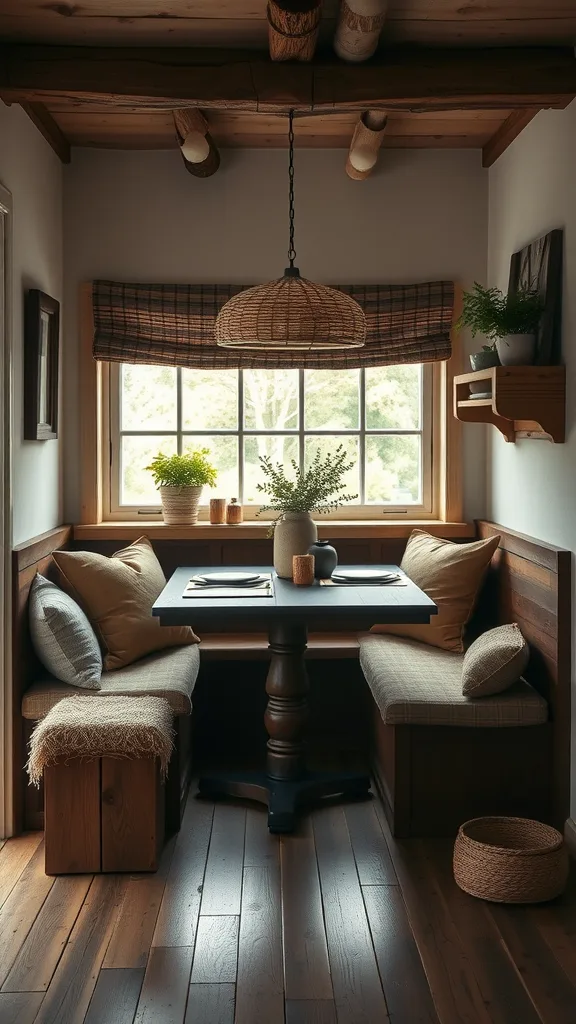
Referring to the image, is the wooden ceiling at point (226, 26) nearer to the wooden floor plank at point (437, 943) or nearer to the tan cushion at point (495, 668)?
the tan cushion at point (495, 668)

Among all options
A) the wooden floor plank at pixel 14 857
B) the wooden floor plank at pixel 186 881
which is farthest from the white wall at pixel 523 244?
the wooden floor plank at pixel 14 857

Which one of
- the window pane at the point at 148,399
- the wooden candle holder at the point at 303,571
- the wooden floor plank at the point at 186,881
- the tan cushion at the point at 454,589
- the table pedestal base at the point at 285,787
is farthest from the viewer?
the window pane at the point at 148,399

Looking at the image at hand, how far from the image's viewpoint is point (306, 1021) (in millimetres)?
2518

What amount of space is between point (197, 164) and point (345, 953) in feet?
11.5

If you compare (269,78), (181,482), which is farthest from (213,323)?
(269,78)

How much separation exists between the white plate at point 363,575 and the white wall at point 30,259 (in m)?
1.30

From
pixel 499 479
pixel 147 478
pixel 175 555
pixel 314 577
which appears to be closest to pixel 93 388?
pixel 147 478

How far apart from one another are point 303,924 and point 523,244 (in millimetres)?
2883

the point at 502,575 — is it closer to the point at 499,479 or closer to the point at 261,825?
the point at 499,479

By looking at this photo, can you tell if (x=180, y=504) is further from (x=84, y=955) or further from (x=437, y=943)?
(x=437, y=943)

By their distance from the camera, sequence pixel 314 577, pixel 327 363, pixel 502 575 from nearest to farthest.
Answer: pixel 314 577
pixel 502 575
pixel 327 363

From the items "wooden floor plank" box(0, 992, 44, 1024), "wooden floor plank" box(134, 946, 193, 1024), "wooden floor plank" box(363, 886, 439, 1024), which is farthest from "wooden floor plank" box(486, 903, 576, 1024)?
"wooden floor plank" box(0, 992, 44, 1024)

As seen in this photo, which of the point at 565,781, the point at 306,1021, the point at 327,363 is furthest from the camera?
the point at 327,363

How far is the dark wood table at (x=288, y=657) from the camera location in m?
3.61
